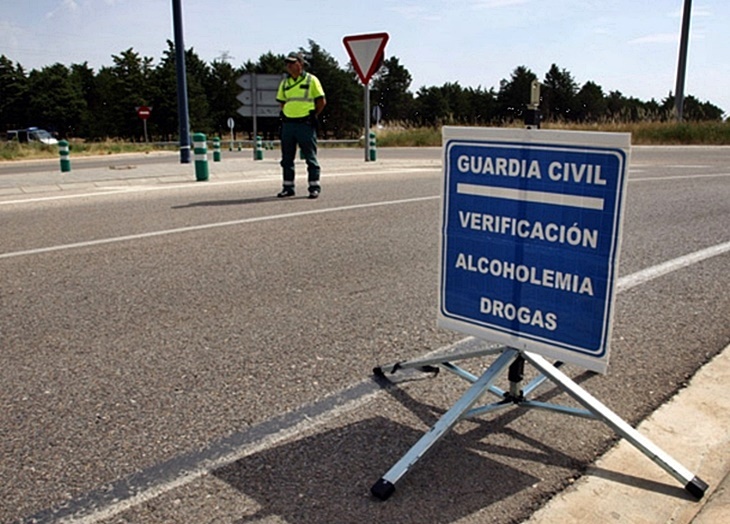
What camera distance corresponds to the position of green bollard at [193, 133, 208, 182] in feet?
38.7

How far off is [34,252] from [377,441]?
4765mm

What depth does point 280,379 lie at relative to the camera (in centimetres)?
346

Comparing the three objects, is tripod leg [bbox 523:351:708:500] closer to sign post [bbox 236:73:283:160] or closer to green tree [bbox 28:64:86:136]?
sign post [bbox 236:73:283:160]

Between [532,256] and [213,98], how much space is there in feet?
297

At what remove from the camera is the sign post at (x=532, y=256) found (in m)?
2.54

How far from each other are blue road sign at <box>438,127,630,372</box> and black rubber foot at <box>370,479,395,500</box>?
816 mm

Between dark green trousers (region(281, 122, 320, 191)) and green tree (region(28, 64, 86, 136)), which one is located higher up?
green tree (region(28, 64, 86, 136))

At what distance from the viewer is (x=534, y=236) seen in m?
2.74

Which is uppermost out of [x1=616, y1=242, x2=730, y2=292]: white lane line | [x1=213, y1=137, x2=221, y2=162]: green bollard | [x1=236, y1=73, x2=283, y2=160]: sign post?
[x1=236, y1=73, x2=283, y2=160]: sign post

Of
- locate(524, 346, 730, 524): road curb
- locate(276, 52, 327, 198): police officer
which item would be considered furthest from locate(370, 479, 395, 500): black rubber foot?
locate(276, 52, 327, 198): police officer

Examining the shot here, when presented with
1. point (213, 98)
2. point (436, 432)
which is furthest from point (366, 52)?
point (213, 98)

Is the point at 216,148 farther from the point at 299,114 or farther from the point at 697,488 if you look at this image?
the point at 697,488

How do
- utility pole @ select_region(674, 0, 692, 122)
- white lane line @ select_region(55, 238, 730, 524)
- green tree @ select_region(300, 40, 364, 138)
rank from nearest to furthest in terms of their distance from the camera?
1. white lane line @ select_region(55, 238, 730, 524)
2. utility pole @ select_region(674, 0, 692, 122)
3. green tree @ select_region(300, 40, 364, 138)

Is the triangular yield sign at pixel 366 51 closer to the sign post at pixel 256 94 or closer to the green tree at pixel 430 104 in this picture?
the sign post at pixel 256 94
